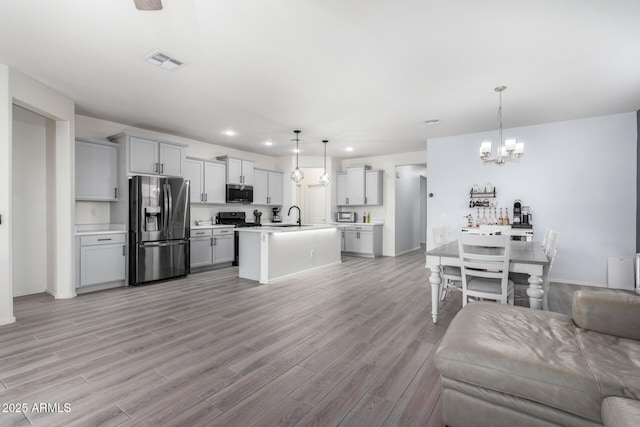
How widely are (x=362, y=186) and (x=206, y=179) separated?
384cm

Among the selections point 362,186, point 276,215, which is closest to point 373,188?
point 362,186

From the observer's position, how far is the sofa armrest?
1.68 metres

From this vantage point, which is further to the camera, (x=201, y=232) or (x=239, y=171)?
(x=239, y=171)

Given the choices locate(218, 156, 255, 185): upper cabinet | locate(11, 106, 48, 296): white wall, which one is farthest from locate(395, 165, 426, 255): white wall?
locate(11, 106, 48, 296): white wall

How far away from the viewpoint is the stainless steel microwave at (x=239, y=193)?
6.55 metres

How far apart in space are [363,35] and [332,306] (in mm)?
2886

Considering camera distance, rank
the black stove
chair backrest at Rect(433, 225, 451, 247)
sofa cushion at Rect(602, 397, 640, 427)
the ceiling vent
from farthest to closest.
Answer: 1. the black stove
2. chair backrest at Rect(433, 225, 451, 247)
3. the ceiling vent
4. sofa cushion at Rect(602, 397, 640, 427)

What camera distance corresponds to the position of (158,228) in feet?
16.1

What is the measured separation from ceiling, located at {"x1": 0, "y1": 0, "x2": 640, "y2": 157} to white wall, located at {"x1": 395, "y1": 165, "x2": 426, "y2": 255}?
3.49 meters

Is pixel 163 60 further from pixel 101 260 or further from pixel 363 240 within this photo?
pixel 363 240

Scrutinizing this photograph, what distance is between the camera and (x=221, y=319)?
10.5 ft

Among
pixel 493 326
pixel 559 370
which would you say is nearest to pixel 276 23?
pixel 493 326

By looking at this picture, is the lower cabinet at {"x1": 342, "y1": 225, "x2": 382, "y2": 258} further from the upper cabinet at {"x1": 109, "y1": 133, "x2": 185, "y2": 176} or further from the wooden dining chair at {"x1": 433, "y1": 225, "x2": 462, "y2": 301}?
the upper cabinet at {"x1": 109, "y1": 133, "x2": 185, "y2": 176}

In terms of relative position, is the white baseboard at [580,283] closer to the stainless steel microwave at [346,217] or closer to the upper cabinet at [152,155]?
the stainless steel microwave at [346,217]
